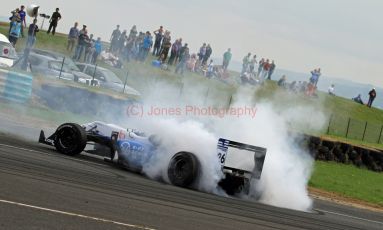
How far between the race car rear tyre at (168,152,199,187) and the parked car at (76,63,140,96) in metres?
13.4

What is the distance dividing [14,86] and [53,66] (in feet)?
13.7

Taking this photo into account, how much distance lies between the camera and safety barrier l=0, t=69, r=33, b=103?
74.4 feet

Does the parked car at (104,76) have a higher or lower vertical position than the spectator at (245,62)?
lower

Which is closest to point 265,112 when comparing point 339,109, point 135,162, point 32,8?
point 135,162

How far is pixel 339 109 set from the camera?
3925cm

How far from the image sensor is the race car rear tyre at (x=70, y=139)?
1402cm

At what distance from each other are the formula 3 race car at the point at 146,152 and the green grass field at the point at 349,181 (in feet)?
20.1

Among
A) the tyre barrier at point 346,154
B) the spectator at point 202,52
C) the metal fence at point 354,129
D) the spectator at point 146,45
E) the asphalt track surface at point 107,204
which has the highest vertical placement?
the spectator at point 202,52

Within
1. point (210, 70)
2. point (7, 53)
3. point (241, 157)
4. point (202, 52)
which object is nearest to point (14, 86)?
point (7, 53)

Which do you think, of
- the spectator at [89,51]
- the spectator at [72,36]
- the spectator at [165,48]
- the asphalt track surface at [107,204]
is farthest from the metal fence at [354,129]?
the asphalt track surface at [107,204]

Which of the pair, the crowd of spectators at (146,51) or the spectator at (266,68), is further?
the spectator at (266,68)

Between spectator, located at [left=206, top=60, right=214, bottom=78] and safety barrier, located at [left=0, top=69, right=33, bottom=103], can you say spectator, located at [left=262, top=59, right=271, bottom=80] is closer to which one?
spectator, located at [left=206, top=60, right=214, bottom=78]

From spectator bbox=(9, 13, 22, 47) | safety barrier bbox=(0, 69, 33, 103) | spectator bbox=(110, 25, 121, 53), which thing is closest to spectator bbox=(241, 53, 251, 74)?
spectator bbox=(110, 25, 121, 53)

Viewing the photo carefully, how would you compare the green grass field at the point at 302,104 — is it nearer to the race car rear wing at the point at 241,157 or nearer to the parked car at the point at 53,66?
the parked car at the point at 53,66
